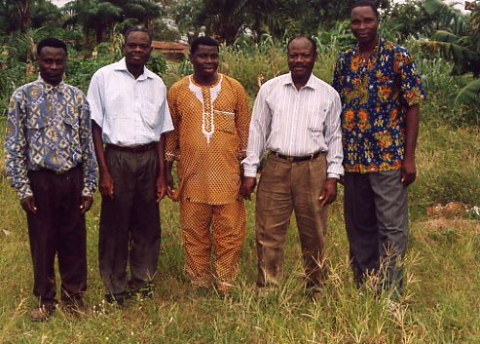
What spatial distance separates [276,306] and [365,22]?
63.9 inches

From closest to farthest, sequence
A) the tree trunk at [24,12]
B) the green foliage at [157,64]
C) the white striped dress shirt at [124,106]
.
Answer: the white striped dress shirt at [124,106], the green foliage at [157,64], the tree trunk at [24,12]

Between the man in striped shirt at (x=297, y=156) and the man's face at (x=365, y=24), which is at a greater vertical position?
the man's face at (x=365, y=24)

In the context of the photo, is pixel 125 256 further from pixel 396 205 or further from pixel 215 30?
pixel 215 30

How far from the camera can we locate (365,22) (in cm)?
331

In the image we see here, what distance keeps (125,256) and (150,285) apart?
0.25 m

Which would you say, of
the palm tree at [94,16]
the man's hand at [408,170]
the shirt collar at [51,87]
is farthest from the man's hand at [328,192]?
the palm tree at [94,16]

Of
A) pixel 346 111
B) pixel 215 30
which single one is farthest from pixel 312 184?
pixel 215 30

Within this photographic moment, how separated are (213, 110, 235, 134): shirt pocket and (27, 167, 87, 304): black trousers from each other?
882 millimetres

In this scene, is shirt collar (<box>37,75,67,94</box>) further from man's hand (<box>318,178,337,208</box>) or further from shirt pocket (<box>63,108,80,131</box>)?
man's hand (<box>318,178,337,208</box>)

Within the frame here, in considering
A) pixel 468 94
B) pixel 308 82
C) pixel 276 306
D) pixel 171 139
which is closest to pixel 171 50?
pixel 468 94

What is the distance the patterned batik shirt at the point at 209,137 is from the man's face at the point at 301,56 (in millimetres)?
479

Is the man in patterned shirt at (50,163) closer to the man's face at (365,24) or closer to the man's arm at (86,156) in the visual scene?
the man's arm at (86,156)

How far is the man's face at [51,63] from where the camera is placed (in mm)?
3301

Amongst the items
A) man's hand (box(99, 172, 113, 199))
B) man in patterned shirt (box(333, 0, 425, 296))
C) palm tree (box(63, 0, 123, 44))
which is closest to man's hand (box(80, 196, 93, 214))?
man's hand (box(99, 172, 113, 199))
